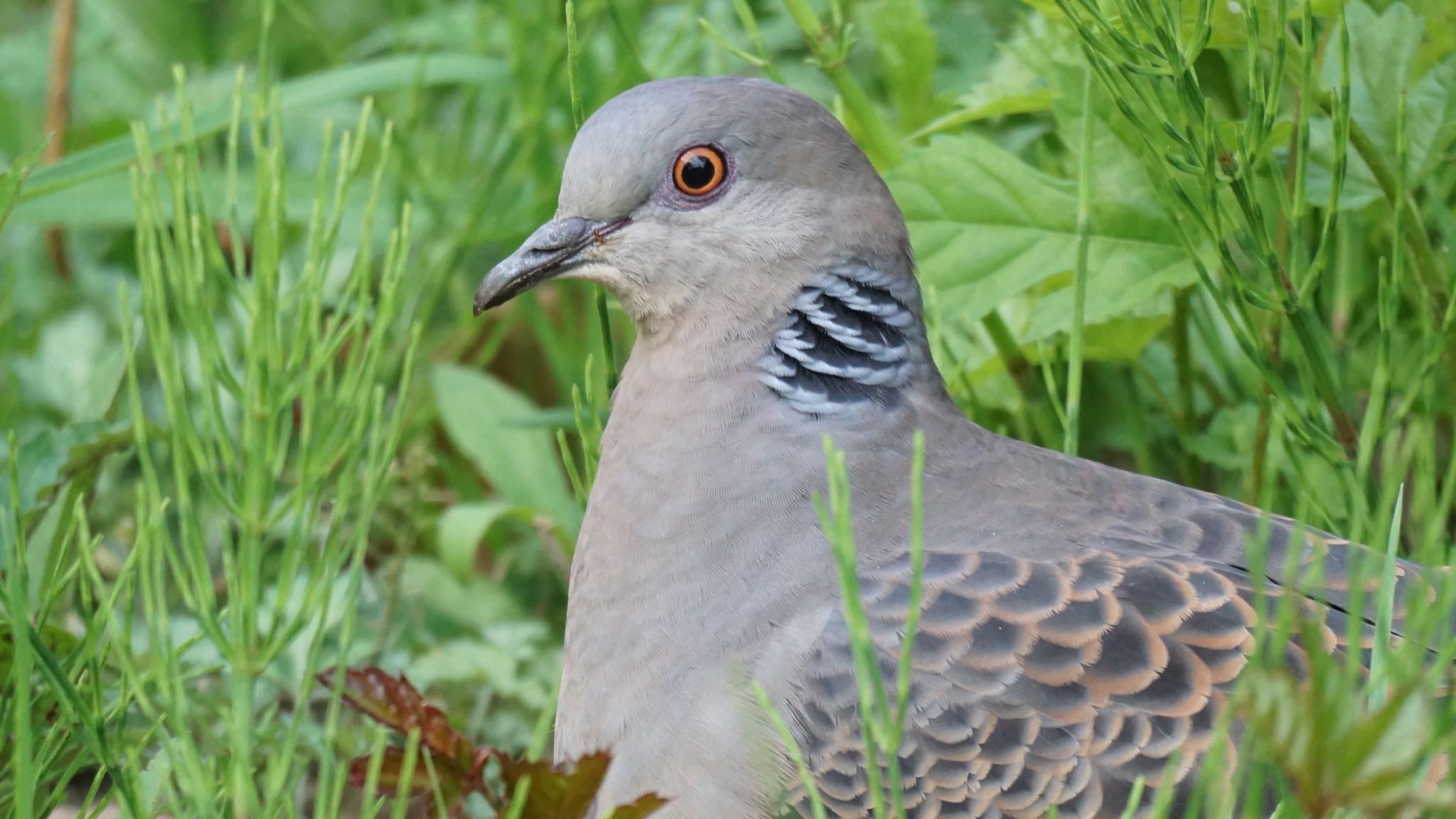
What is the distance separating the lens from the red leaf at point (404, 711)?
193 centimetres

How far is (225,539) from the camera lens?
1653mm

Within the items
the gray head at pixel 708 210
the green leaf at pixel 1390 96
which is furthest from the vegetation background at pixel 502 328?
the gray head at pixel 708 210

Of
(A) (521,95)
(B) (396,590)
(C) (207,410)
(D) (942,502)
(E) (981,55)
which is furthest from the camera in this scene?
(E) (981,55)

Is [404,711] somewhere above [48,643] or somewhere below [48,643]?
below

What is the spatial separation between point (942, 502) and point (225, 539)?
0.84 m

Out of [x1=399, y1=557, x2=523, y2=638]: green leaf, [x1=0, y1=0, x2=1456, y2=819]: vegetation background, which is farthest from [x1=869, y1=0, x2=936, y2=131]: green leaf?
[x1=399, y1=557, x2=523, y2=638]: green leaf

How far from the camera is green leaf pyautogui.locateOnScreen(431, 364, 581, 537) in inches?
130

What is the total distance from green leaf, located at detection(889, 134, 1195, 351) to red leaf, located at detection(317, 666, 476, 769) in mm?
977

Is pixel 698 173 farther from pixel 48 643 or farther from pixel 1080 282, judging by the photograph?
pixel 48 643

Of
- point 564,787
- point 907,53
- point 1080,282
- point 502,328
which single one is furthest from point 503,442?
point 564,787

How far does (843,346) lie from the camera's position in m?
2.07

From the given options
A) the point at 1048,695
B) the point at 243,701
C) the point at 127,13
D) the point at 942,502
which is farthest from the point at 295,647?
the point at 127,13

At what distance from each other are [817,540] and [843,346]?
32cm

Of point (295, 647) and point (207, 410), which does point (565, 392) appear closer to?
point (295, 647)
